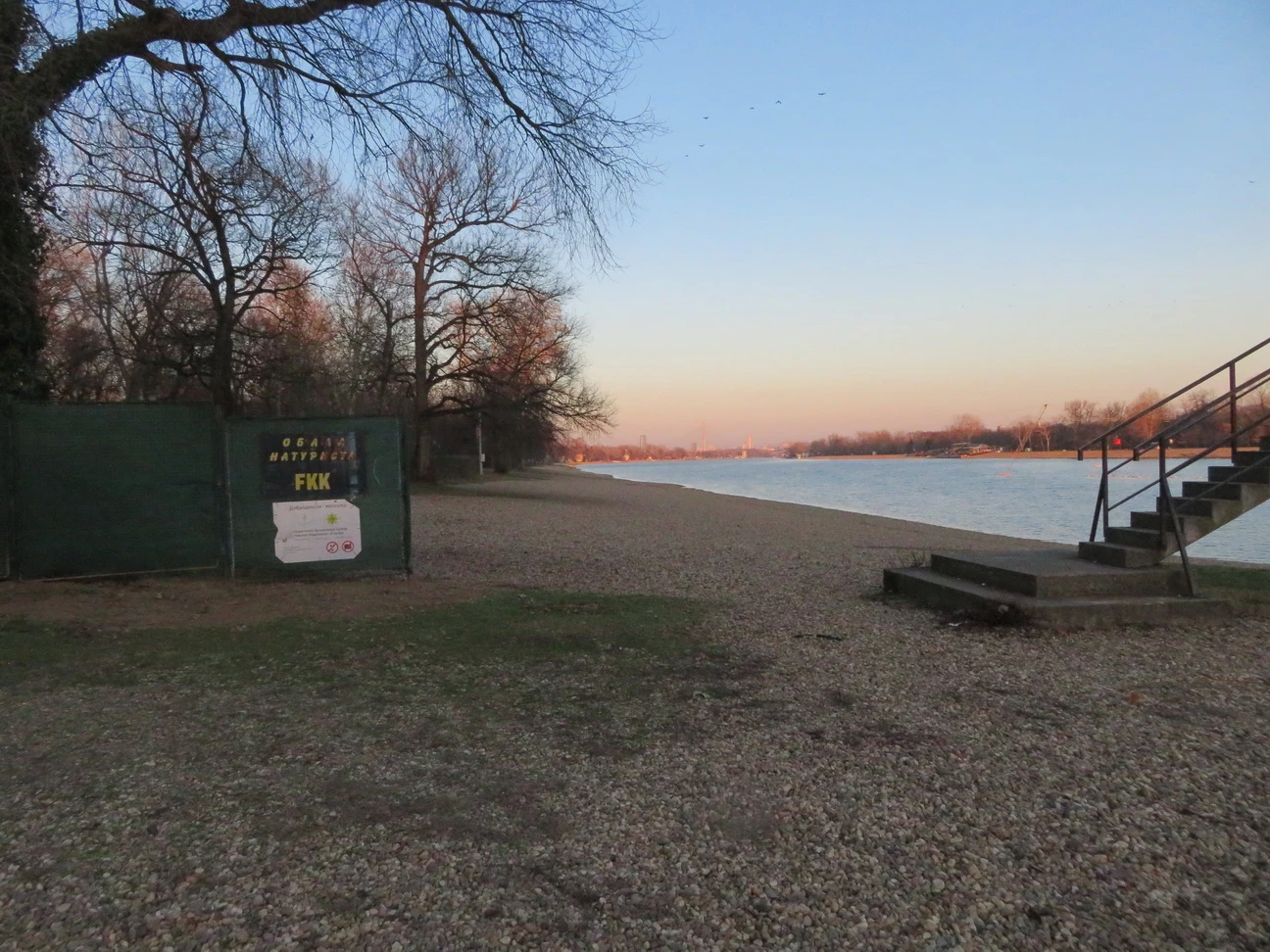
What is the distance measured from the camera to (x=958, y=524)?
29.8 meters

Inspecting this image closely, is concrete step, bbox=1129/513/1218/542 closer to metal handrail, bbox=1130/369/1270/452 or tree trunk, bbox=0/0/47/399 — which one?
metal handrail, bbox=1130/369/1270/452

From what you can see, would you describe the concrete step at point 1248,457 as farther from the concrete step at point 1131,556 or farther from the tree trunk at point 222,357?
the tree trunk at point 222,357

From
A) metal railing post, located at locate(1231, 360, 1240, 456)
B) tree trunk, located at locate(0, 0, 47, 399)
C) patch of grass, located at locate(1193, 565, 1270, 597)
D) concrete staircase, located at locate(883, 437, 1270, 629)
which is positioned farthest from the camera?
patch of grass, located at locate(1193, 565, 1270, 597)

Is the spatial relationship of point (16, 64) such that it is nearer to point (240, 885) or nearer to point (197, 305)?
point (240, 885)

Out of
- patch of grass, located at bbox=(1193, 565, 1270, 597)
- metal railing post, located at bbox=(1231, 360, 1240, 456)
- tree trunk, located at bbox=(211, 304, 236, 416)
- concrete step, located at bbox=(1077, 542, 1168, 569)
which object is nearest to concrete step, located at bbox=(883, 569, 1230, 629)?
concrete step, located at bbox=(1077, 542, 1168, 569)

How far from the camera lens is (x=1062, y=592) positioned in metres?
8.62

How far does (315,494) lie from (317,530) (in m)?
0.40

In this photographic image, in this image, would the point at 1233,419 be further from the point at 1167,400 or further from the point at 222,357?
the point at 222,357

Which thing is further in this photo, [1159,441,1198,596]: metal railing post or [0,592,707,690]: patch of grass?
[1159,441,1198,596]: metal railing post

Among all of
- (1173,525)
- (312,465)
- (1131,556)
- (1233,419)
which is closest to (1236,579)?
(1233,419)

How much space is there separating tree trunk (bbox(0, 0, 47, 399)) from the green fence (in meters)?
1.45

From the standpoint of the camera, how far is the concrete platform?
823 cm

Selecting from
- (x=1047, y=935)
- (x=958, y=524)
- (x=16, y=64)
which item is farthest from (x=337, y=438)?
(x=958, y=524)

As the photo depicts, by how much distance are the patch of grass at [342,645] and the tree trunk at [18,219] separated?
3987 mm
